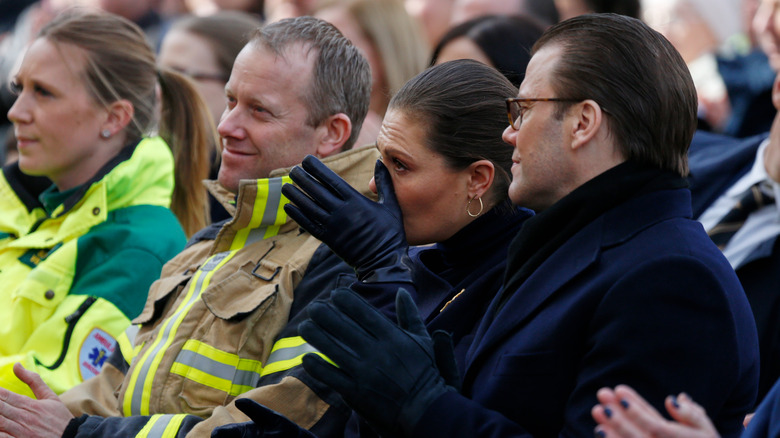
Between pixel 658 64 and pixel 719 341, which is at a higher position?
pixel 658 64

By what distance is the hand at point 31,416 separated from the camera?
280 cm

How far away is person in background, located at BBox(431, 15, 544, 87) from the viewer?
4.18 metres

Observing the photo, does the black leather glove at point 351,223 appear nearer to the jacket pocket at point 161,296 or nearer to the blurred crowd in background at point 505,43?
the jacket pocket at point 161,296

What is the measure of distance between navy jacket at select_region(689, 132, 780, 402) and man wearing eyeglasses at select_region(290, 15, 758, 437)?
1.17 meters

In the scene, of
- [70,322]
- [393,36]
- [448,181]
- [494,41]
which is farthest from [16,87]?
[448,181]

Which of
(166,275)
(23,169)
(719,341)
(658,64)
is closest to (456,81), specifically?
(658,64)

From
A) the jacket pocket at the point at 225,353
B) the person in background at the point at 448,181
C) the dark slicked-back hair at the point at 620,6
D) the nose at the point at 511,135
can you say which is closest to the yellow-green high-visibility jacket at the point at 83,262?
the jacket pocket at the point at 225,353

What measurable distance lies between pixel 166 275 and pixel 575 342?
1745mm

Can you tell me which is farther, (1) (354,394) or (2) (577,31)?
(2) (577,31)

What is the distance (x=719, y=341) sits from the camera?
195cm

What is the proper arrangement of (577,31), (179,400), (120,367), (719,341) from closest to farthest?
(719,341)
(577,31)
(179,400)
(120,367)

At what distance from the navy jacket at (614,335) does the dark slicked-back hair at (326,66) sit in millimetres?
1201

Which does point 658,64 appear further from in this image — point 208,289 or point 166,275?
point 166,275

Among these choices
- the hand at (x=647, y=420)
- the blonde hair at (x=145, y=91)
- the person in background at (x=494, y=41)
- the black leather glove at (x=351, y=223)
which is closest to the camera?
the hand at (x=647, y=420)
